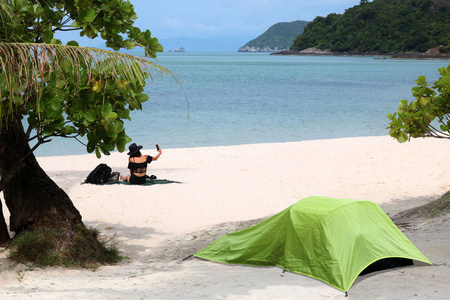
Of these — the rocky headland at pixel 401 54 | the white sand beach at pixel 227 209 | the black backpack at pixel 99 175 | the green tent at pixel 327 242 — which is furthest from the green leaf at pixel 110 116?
the rocky headland at pixel 401 54

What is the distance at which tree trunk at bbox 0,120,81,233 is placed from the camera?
7672 millimetres

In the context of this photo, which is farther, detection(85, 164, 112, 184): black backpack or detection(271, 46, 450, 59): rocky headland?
detection(271, 46, 450, 59): rocky headland

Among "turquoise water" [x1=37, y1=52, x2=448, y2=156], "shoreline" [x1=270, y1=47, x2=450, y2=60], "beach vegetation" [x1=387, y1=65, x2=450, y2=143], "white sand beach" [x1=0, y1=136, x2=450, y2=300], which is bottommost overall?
"turquoise water" [x1=37, y1=52, x2=448, y2=156]

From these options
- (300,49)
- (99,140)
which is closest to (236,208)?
(99,140)

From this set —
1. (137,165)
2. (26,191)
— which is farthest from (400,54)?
(26,191)

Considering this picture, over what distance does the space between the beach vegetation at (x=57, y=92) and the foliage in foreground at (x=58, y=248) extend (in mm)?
15

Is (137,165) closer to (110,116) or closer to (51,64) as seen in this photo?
(110,116)

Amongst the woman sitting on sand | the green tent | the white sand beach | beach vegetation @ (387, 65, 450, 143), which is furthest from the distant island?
the green tent

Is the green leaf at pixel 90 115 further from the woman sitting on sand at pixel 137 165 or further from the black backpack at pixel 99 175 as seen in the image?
the black backpack at pixel 99 175

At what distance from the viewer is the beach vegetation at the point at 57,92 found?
595 cm

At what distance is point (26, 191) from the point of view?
25.7ft

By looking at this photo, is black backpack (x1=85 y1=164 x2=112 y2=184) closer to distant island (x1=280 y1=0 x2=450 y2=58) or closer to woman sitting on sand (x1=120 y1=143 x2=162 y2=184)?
woman sitting on sand (x1=120 y1=143 x2=162 y2=184)

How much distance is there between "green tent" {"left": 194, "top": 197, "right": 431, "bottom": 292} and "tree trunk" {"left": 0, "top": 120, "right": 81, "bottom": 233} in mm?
2615

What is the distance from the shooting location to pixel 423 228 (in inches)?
341
